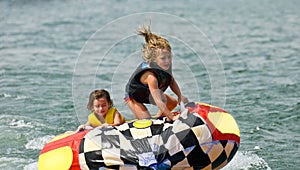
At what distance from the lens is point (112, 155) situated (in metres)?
5.18

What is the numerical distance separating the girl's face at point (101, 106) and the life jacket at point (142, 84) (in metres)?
0.31

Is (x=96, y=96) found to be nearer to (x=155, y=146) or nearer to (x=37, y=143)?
(x=155, y=146)

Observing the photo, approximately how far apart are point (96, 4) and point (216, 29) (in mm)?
7146

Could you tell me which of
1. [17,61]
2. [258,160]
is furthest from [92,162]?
[17,61]

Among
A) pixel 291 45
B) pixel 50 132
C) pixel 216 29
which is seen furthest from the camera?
pixel 216 29

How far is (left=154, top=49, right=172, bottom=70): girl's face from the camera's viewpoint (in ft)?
18.6

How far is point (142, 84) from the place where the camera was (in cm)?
588

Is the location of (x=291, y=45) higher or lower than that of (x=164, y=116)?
higher

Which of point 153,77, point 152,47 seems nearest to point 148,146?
point 153,77

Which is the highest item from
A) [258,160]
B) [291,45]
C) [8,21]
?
[8,21]

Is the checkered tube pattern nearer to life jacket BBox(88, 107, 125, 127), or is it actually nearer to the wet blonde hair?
life jacket BBox(88, 107, 125, 127)

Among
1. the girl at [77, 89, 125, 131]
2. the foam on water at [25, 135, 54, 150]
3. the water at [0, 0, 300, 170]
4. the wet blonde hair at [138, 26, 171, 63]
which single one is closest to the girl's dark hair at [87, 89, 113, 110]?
the girl at [77, 89, 125, 131]

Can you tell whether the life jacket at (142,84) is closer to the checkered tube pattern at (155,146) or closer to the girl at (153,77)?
the girl at (153,77)

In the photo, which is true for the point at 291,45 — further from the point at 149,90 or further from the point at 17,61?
the point at 149,90
